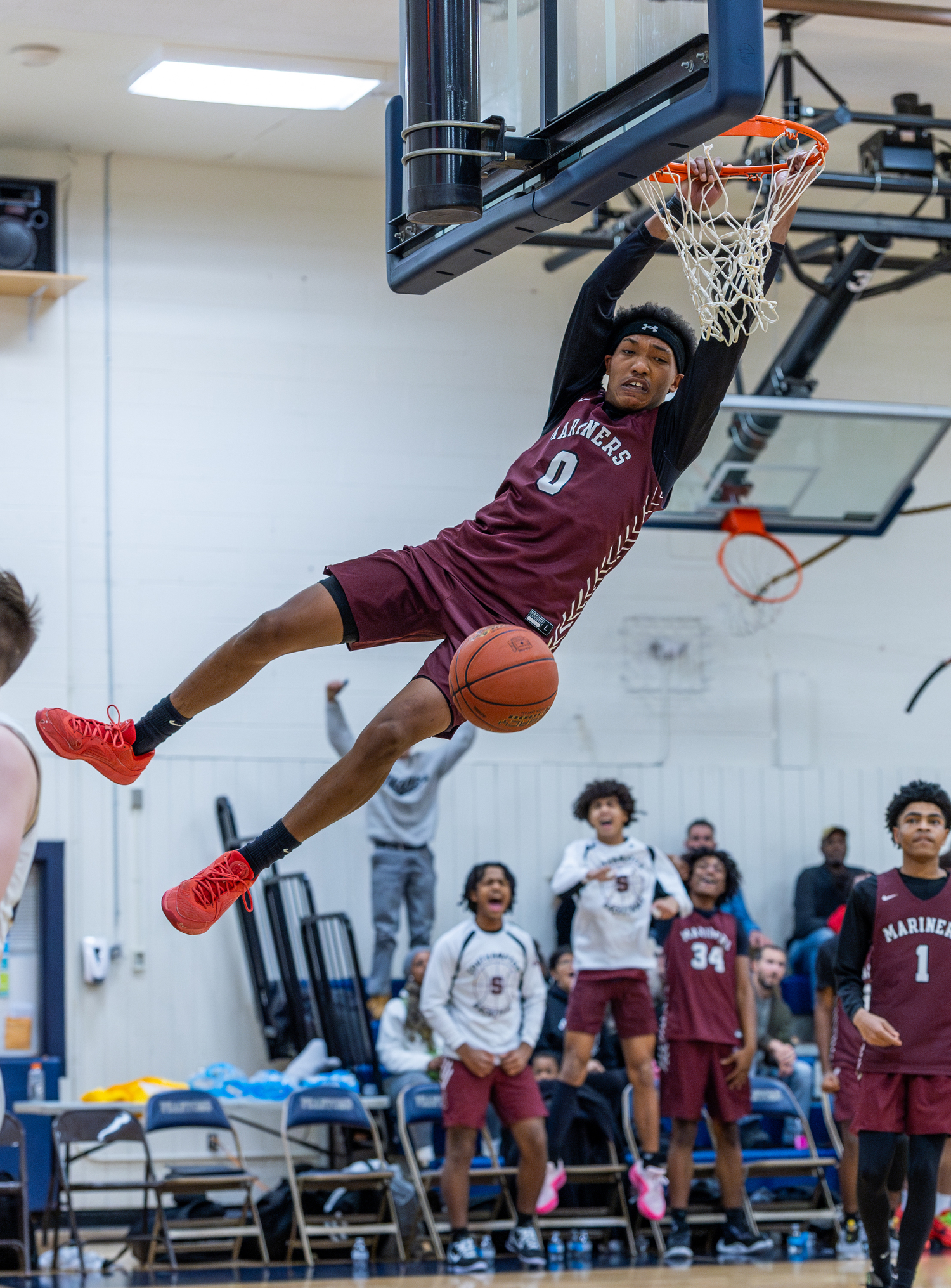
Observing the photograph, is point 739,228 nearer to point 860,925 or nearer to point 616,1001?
point 860,925

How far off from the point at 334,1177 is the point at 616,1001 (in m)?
1.85

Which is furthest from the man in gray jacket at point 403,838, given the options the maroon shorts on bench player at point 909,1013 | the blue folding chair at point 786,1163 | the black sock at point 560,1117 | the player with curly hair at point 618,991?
the maroon shorts on bench player at point 909,1013

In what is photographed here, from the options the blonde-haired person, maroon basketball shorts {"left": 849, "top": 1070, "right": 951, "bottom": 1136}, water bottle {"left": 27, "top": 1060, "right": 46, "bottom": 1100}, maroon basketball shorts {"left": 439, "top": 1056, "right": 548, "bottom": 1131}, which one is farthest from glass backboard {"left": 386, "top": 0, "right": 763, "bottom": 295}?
water bottle {"left": 27, "top": 1060, "right": 46, "bottom": 1100}

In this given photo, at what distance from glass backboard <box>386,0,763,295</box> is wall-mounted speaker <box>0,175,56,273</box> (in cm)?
665

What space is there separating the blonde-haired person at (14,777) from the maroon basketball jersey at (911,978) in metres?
4.56

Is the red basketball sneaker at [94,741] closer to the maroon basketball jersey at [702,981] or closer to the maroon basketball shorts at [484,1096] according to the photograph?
the maroon basketball shorts at [484,1096]

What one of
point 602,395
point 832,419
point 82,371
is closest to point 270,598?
point 82,371

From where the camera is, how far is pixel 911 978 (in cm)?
701

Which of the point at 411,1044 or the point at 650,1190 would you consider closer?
the point at 650,1190

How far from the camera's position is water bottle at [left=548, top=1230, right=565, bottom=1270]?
9320 millimetres

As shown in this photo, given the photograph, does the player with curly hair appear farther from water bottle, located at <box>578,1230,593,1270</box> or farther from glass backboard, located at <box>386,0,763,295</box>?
glass backboard, located at <box>386,0,763,295</box>

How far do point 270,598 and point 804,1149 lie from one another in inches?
200

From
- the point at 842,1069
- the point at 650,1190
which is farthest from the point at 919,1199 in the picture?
the point at 650,1190

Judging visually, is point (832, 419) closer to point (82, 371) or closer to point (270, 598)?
point (270, 598)
